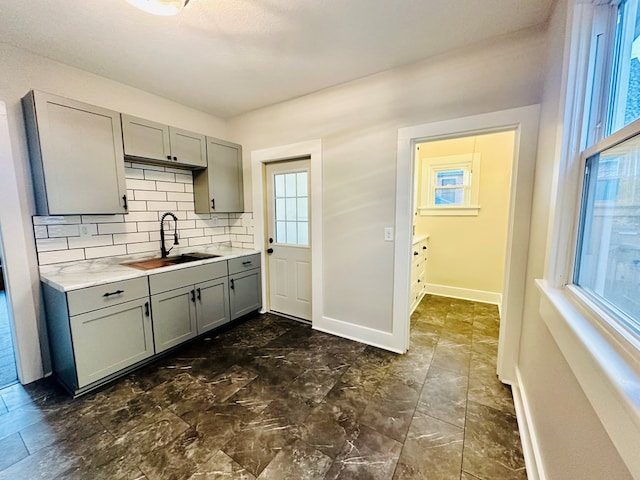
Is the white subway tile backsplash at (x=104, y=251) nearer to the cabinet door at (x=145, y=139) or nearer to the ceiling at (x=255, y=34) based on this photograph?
the cabinet door at (x=145, y=139)

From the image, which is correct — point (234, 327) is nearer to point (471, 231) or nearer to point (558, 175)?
point (558, 175)

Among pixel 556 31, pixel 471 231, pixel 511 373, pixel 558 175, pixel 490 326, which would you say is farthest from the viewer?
pixel 471 231

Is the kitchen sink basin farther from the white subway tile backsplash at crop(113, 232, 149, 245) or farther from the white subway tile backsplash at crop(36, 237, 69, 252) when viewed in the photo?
the white subway tile backsplash at crop(36, 237, 69, 252)

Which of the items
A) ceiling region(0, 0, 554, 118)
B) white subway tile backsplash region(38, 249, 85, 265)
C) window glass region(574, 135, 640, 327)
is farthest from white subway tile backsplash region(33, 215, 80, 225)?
window glass region(574, 135, 640, 327)

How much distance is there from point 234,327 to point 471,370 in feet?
8.00

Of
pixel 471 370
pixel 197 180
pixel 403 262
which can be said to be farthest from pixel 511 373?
pixel 197 180

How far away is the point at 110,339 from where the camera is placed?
2033 millimetres

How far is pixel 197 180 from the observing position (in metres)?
3.14

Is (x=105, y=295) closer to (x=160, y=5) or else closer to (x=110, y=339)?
(x=110, y=339)

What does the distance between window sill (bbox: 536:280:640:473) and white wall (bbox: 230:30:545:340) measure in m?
1.53

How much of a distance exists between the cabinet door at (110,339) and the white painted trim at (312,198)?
1.46m

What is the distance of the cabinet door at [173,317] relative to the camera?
2.32 meters

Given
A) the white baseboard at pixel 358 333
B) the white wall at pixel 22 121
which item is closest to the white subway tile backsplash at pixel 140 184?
the white wall at pixel 22 121

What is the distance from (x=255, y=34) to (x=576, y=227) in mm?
2225
